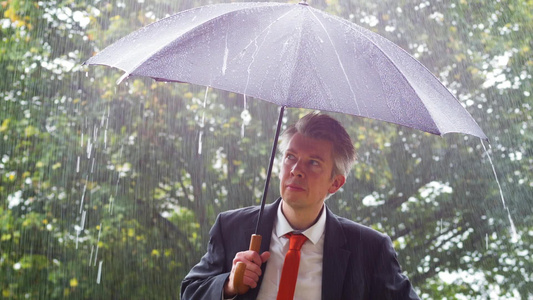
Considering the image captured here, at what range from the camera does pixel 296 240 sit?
2.44m

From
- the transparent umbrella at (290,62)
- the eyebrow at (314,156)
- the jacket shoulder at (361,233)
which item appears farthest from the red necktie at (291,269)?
the transparent umbrella at (290,62)

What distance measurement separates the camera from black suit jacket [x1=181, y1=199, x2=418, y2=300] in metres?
2.37

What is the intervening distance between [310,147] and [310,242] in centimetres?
37

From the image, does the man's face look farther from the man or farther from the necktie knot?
the necktie knot

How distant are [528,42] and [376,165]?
2.33 m

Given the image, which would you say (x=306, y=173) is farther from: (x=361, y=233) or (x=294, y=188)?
(x=361, y=233)

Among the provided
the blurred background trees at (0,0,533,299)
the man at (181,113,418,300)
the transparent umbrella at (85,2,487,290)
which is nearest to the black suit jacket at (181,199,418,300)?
the man at (181,113,418,300)

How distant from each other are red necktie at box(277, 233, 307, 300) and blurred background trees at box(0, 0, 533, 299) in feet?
15.2

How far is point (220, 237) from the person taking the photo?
251 centimetres

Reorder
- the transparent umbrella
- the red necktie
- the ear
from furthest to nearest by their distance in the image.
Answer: the ear < the red necktie < the transparent umbrella

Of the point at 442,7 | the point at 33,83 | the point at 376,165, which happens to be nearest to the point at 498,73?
the point at 442,7

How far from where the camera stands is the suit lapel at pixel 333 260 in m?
2.36

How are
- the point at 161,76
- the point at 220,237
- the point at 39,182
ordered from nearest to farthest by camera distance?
the point at 161,76, the point at 220,237, the point at 39,182

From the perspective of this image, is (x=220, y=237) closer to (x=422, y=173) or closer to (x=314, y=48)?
(x=314, y=48)
